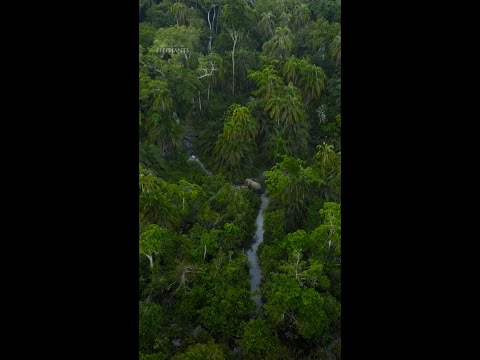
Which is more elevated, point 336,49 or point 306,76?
point 336,49

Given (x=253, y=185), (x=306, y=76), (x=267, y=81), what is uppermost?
(x=306, y=76)

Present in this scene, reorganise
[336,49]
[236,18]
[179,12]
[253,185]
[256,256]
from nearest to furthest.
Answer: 1. [256,256]
2. [253,185]
3. [336,49]
4. [236,18]
5. [179,12]

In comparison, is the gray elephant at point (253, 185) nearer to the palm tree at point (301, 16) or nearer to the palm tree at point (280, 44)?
the palm tree at point (280, 44)

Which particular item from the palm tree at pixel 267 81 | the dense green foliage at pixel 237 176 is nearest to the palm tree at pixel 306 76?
the dense green foliage at pixel 237 176

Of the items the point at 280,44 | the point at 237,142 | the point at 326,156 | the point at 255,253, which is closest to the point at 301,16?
the point at 280,44

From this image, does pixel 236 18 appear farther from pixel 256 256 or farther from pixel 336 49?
pixel 256 256
